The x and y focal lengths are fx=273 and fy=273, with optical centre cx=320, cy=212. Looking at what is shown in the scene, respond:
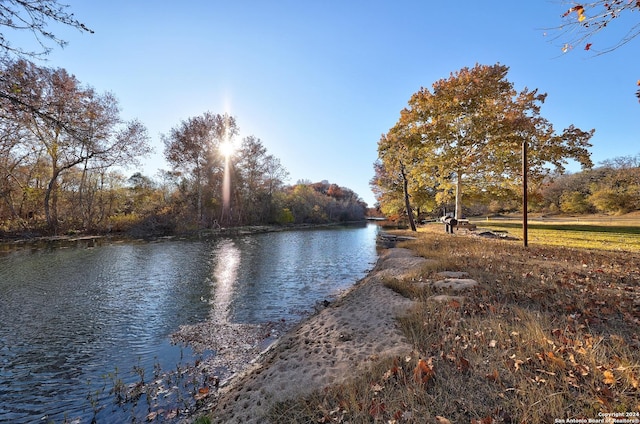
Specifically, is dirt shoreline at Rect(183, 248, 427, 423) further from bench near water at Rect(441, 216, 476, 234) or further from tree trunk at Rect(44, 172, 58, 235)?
tree trunk at Rect(44, 172, 58, 235)

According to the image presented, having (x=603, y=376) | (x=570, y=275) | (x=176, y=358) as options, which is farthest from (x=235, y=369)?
(x=570, y=275)

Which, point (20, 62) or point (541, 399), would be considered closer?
point (541, 399)

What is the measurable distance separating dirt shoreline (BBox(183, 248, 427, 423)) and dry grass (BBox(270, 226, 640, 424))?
1.01ft

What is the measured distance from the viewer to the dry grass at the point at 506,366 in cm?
268

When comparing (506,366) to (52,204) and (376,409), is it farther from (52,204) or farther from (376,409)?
(52,204)

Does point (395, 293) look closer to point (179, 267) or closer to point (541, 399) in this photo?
point (541, 399)

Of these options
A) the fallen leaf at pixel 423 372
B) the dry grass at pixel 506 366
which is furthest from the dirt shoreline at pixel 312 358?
the fallen leaf at pixel 423 372

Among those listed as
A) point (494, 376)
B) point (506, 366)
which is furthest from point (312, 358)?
point (506, 366)

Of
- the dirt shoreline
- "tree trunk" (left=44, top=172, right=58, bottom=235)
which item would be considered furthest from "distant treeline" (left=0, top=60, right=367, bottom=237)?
the dirt shoreline

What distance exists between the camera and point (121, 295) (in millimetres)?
9211

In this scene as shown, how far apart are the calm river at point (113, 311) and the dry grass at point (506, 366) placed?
10.2 ft

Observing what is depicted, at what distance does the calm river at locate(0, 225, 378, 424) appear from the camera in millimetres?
4281

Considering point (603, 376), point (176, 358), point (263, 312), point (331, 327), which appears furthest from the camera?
point (263, 312)

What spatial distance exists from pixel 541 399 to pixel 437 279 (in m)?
5.38
